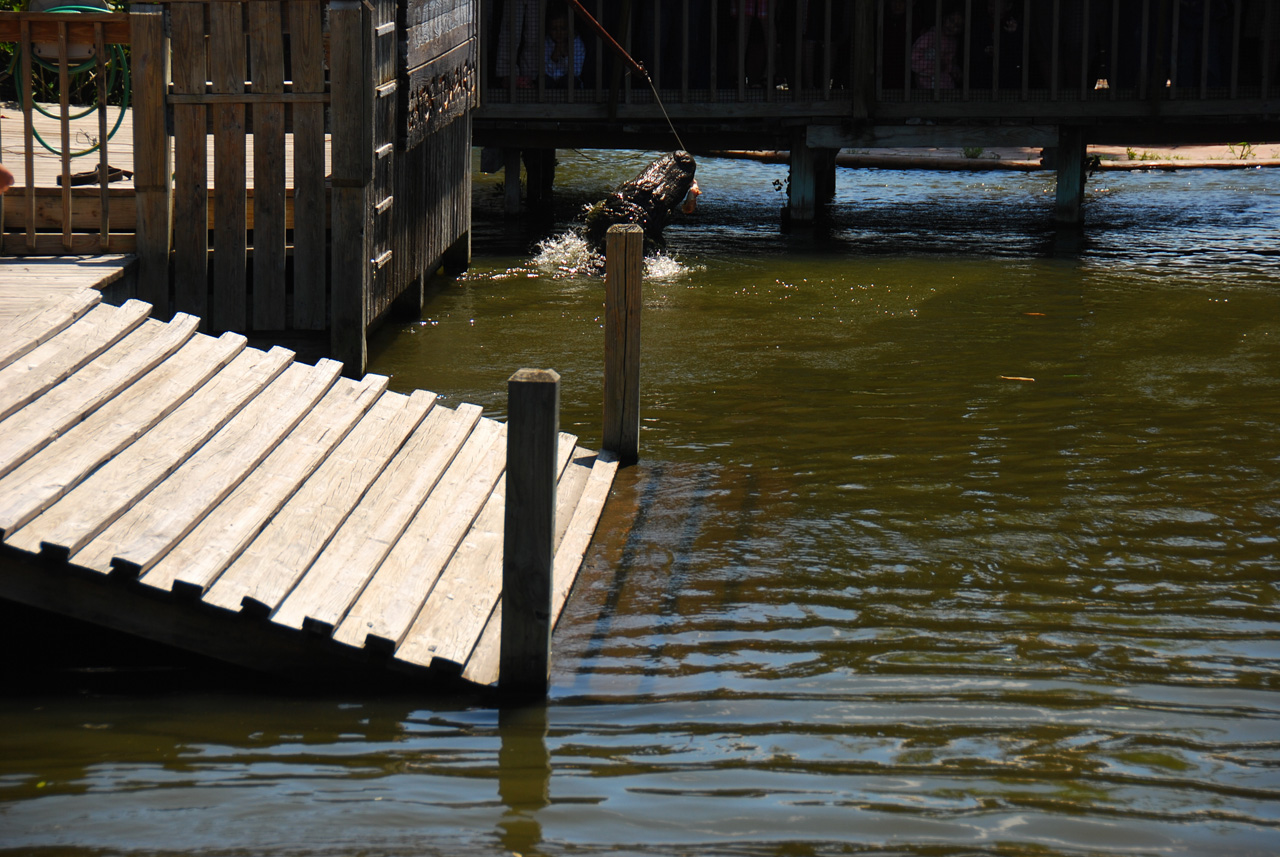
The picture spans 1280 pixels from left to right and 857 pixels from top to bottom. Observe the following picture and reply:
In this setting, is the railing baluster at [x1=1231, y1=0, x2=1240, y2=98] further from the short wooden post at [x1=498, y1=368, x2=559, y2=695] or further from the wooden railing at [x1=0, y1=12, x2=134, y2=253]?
the short wooden post at [x1=498, y1=368, x2=559, y2=695]

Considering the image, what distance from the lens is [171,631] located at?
4.51 m

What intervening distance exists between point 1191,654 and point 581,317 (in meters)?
6.21

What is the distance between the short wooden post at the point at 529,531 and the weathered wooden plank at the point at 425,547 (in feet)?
1.29

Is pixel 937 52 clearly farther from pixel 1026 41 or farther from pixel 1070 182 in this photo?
pixel 1070 182

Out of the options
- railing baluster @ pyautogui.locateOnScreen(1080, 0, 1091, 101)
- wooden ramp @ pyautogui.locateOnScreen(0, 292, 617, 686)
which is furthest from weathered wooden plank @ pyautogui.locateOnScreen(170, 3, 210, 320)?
railing baluster @ pyautogui.locateOnScreen(1080, 0, 1091, 101)

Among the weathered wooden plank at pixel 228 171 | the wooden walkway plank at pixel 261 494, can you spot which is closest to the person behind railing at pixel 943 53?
the weathered wooden plank at pixel 228 171

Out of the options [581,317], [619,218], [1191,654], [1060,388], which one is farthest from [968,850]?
[619,218]

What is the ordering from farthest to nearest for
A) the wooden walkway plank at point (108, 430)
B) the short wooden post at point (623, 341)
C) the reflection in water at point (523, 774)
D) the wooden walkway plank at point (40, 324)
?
1. the short wooden post at point (623, 341)
2. the wooden walkway plank at point (40, 324)
3. the wooden walkway plank at point (108, 430)
4. the reflection in water at point (523, 774)

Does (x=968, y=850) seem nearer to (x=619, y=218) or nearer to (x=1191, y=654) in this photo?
(x=1191, y=654)

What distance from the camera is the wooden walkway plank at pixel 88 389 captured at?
5047 millimetres

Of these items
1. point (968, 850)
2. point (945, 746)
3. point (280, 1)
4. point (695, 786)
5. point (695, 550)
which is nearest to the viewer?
point (968, 850)

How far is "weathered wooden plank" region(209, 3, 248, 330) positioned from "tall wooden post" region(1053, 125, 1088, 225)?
887 centimetres

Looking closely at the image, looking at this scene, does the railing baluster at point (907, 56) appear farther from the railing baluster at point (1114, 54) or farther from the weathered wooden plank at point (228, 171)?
the weathered wooden plank at point (228, 171)

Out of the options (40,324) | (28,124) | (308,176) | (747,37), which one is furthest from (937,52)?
(40,324)
